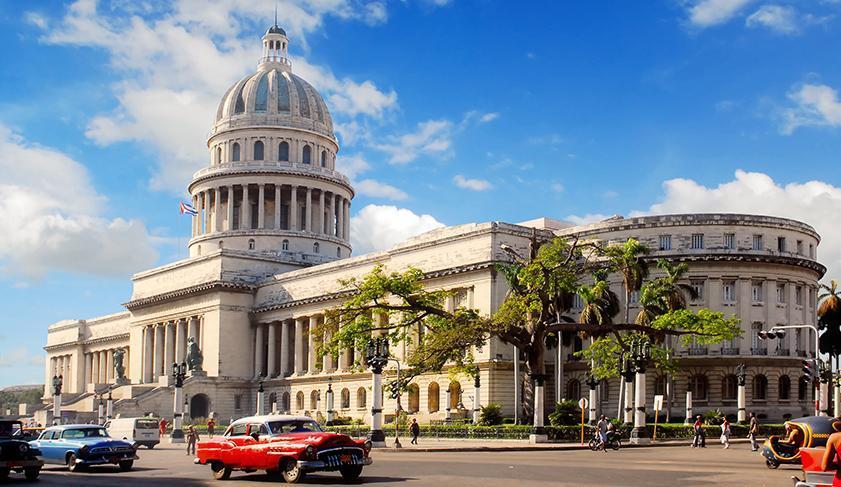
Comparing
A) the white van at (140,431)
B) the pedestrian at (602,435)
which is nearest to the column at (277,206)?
the white van at (140,431)

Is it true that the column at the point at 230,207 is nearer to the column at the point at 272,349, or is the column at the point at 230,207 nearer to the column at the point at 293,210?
the column at the point at 293,210

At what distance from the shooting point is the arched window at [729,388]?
267ft

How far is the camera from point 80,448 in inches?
1569

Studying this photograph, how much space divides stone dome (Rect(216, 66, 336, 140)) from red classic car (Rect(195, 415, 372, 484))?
9625 centimetres

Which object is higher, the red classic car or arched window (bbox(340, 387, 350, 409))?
the red classic car

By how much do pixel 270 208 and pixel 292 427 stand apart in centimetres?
9644

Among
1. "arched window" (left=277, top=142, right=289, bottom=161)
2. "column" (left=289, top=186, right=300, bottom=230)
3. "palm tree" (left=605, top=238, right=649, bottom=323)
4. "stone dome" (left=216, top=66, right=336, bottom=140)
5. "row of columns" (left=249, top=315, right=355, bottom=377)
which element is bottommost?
"row of columns" (left=249, top=315, right=355, bottom=377)

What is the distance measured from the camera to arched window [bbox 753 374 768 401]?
81750 mm

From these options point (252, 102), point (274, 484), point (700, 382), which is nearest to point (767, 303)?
point (700, 382)

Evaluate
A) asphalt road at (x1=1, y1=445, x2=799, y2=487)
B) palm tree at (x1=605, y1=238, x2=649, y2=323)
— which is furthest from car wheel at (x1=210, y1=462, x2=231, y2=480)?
palm tree at (x1=605, y1=238, x2=649, y2=323)

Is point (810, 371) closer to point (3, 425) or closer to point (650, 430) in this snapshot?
point (650, 430)

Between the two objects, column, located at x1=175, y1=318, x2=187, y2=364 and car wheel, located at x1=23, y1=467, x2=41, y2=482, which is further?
column, located at x1=175, y1=318, x2=187, y2=364

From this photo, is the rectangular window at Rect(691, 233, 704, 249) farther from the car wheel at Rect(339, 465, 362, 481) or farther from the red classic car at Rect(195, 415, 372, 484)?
the car wheel at Rect(339, 465, 362, 481)

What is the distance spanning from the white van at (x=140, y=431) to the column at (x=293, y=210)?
202 feet
